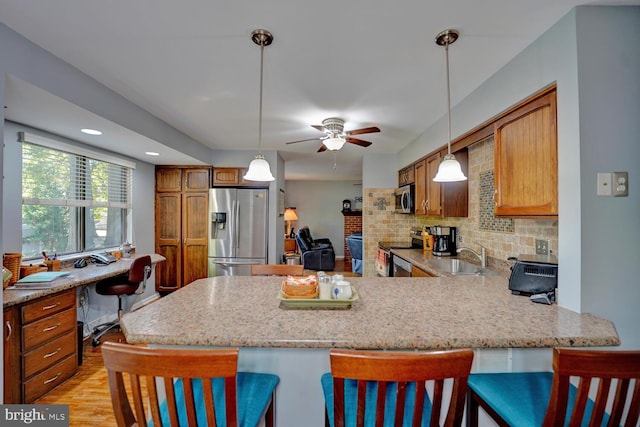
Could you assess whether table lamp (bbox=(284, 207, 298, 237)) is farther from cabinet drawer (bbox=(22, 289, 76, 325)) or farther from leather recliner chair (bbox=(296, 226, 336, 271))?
cabinet drawer (bbox=(22, 289, 76, 325))

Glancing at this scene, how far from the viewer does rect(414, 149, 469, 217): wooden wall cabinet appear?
296 centimetres

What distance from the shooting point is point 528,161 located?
1.66 m

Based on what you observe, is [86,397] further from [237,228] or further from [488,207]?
[488,207]

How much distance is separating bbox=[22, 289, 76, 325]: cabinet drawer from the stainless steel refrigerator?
6.60ft

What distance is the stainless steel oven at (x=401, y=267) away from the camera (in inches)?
123

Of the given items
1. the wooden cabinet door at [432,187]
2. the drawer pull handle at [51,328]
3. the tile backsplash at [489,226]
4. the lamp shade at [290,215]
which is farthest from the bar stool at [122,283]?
the lamp shade at [290,215]

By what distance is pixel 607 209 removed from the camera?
132 cm

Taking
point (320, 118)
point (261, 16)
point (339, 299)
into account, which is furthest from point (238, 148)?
point (339, 299)

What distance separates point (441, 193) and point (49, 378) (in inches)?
145

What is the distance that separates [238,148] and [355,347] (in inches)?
153

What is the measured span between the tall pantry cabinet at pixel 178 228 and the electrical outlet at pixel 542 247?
4004 mm

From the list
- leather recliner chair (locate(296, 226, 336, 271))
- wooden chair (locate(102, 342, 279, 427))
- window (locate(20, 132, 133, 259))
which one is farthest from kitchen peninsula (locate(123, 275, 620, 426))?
leather recliner chair (locate(296, 226, 336, 271))

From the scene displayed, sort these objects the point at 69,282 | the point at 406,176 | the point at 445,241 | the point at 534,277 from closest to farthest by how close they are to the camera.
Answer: the point at 534,277 < the point at 69,282 < the point at 445,241 < the point at 406,176

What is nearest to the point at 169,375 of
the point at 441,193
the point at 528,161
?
the point at 528,161
